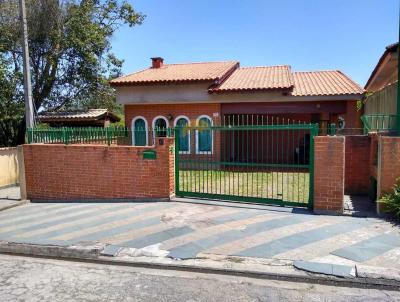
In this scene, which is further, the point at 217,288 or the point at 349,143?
the point at 349,143

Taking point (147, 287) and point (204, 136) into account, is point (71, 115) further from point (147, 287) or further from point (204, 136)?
point (147, 287)

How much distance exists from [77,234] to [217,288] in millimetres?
3292

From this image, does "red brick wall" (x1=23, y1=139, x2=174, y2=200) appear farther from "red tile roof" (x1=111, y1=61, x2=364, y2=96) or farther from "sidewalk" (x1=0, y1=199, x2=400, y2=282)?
"red tile roof" (x1=111, y1=61, x2=364, y2=96)

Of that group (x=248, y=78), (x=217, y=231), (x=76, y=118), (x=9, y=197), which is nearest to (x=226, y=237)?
(x=217, y=231)

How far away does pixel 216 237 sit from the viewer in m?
6.07

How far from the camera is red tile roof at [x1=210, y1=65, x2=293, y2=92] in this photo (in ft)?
47.9

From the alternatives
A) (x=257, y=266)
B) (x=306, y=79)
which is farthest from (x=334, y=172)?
(x=306, y=79)

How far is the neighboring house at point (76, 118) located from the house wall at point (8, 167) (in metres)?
5.45

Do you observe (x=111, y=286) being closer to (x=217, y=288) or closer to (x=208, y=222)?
(x=217, y=288)

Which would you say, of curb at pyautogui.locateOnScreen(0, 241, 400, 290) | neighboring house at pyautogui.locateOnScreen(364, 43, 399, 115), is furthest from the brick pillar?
neighboring house at pyautogui.locateOnScreen(364, 43, 399, 115)

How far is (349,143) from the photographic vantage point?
→ 898cm

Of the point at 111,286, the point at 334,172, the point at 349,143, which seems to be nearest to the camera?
the point at 111,286

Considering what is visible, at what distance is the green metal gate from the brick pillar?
19 centimetres

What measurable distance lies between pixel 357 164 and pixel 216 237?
484cm
